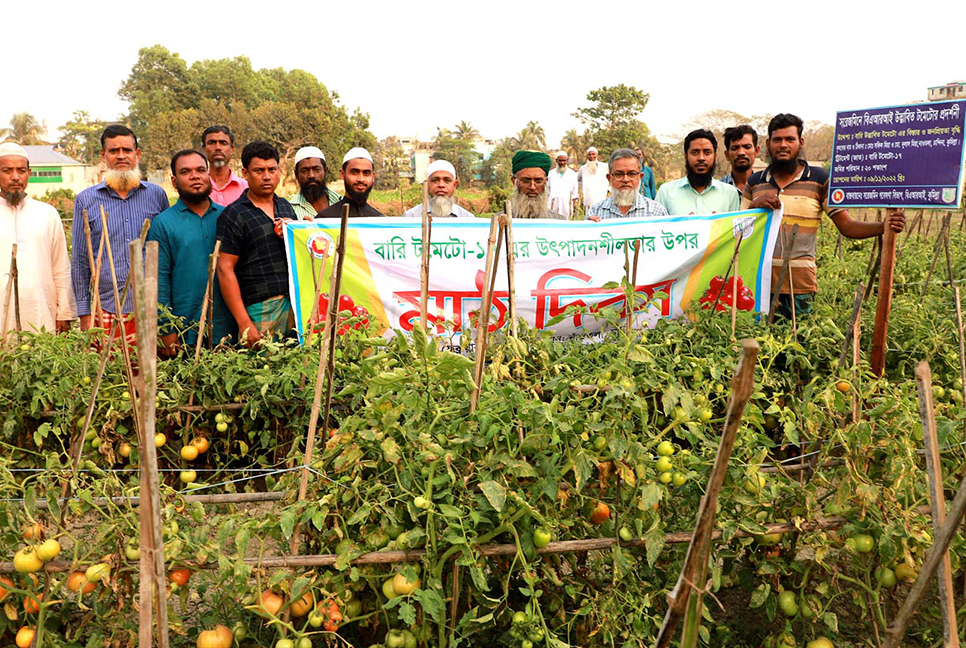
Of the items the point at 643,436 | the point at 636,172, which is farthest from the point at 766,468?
the point at 636,172

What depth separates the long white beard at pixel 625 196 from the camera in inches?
183

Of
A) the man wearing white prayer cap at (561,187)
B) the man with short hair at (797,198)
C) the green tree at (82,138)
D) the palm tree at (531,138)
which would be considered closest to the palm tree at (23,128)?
the green tree at (82,138)

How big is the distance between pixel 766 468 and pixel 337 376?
5.65 feet

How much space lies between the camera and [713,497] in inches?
54.7

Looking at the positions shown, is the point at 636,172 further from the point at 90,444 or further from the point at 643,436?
the point at 90,444

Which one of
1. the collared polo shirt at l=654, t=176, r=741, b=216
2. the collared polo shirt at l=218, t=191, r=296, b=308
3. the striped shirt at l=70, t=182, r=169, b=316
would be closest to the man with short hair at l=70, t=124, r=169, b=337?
the striped shirt at l=70, t=182, r=169, b=316

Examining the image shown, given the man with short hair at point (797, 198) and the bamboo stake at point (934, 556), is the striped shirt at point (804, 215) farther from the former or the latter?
the bamboo stake at point (934, 556)

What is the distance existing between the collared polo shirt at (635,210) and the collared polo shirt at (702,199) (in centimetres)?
13

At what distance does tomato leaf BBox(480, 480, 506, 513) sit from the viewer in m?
1.99

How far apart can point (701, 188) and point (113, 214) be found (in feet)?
11.6

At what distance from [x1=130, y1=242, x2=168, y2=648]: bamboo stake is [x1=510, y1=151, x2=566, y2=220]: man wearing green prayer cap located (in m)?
3.22

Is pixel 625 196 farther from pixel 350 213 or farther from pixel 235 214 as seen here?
pixel 235 214

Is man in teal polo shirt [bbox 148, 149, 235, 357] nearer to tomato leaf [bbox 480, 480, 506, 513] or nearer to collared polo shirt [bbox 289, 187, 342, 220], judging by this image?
collared polo shirt [bbox 289, 187, 342, 220]

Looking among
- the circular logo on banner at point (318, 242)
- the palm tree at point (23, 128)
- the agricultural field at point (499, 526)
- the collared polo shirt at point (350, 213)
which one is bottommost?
the agricultural field at point (499, 526)
